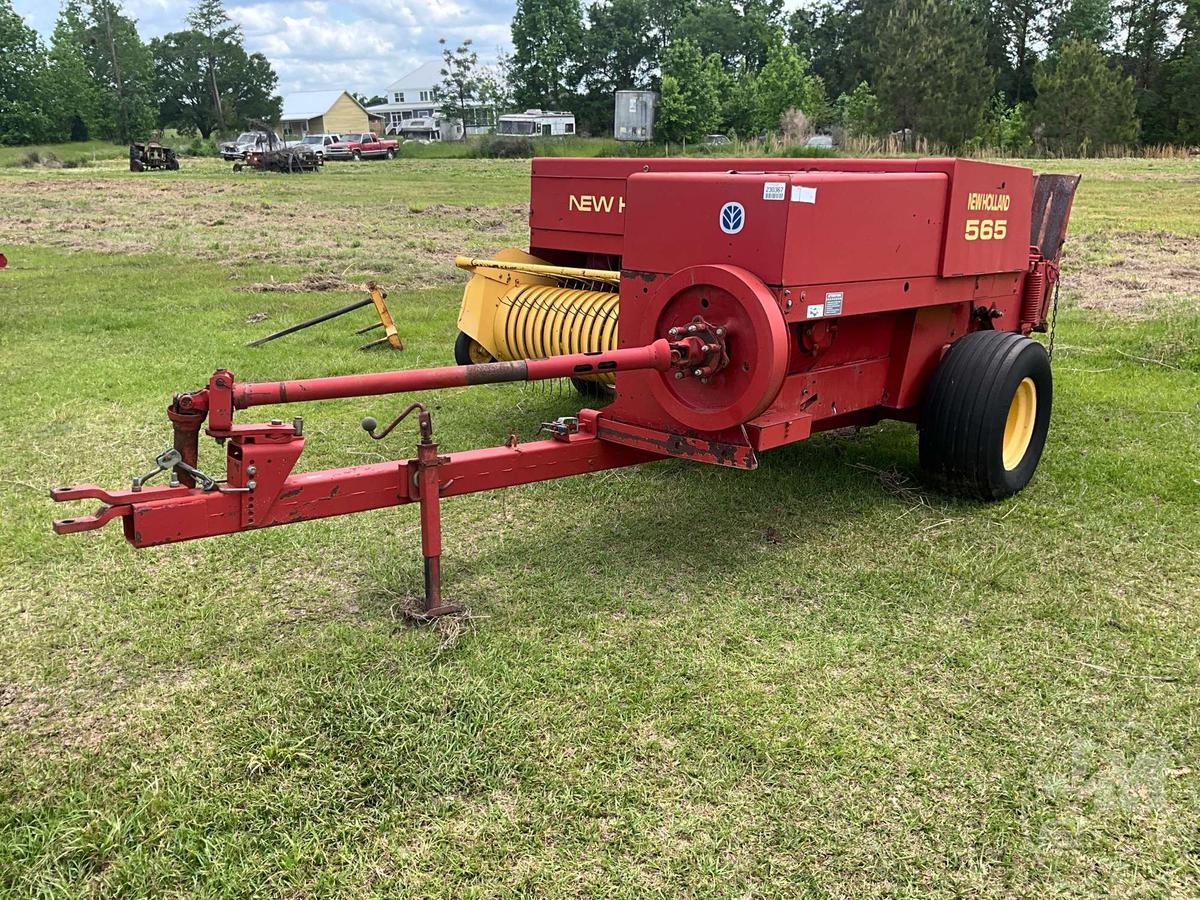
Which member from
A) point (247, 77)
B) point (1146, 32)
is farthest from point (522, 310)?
point (247, 77)

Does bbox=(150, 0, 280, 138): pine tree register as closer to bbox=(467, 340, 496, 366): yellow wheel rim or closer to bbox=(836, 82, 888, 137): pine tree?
bbox=(836, 82, 888, 137): pine tree

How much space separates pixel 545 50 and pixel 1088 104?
4001cm

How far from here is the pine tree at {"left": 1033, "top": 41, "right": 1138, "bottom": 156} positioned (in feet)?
137

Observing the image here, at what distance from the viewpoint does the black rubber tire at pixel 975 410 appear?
14.0ft

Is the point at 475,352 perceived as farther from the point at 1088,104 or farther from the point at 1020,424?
the point at 1088,104

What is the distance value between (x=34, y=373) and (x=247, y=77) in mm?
82311

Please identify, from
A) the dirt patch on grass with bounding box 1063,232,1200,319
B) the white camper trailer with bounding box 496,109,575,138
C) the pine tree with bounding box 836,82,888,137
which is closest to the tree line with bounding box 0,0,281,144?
the white camper trailer with bounding box 496,109,575,138

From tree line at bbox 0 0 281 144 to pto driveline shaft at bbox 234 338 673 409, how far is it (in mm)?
65306

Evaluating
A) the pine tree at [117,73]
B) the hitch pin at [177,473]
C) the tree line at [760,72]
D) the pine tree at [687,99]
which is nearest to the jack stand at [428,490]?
the hitch pin at [177,473]

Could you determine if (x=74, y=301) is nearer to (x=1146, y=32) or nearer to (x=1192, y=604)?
(x=1192, y=604)

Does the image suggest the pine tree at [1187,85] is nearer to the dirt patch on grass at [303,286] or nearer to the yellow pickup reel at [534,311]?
the dirt patch on grass at [303,286]

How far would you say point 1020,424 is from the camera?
4.71 meters

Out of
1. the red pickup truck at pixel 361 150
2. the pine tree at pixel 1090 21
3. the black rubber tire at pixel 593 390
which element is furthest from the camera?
the pine tree at pixel 1090 21

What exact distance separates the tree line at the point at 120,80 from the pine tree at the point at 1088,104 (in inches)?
2072
